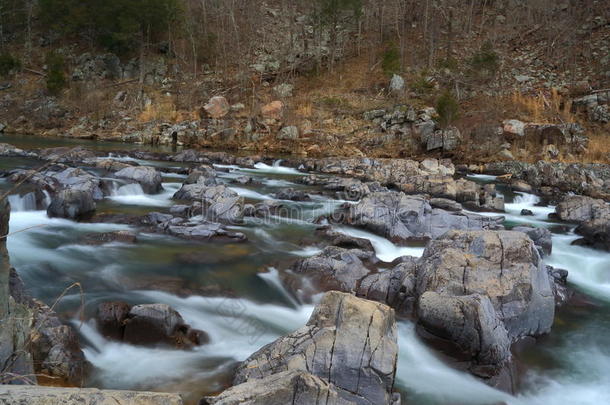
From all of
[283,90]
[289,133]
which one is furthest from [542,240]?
[283,90]

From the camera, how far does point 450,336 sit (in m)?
6.10

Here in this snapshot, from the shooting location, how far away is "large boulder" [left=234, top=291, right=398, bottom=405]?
4.31m

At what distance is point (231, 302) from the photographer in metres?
7.54

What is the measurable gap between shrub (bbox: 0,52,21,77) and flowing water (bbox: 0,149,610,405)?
3885cm

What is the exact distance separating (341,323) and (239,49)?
150ft

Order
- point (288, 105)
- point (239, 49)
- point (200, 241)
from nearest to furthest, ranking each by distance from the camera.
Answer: point (200, 241) → point (288, 105) → point (239, 49)

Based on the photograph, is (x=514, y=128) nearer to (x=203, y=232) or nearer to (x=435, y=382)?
(x=203, y=232)

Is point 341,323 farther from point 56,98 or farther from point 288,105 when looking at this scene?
point 56,98

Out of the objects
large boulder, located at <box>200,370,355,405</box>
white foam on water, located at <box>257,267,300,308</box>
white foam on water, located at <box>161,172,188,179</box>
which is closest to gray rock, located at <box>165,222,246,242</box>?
white foam on water, located at <box>257,267,300,308</box>

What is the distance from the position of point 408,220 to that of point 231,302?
18.9 ft

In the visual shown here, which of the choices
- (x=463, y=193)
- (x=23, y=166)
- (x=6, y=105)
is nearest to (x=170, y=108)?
(x=6, y=105)

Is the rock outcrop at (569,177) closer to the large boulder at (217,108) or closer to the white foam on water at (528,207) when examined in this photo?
the white foam on water at (528,207)

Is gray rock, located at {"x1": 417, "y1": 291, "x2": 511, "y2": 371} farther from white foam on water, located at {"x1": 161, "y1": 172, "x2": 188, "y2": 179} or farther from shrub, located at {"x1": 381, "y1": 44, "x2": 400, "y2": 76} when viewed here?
shrub, located at {"x1": 381, "y1": 44, "x2": 400, "y2": 76}

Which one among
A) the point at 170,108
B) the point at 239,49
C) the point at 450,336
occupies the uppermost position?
the point at 239,49
